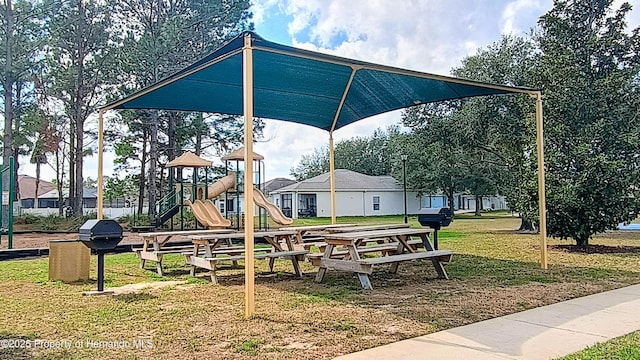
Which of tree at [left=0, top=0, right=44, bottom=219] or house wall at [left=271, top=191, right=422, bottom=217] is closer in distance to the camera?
tree at [left=0, top=0, right=44, bottom=219]

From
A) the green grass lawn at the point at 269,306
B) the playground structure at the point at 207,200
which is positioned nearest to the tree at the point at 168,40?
the playground structure at the point at 207,200

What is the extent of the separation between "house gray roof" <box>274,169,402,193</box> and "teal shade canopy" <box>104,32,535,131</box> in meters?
22.9

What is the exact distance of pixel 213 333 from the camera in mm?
3768

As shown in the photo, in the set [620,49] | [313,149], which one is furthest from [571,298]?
[313,149]

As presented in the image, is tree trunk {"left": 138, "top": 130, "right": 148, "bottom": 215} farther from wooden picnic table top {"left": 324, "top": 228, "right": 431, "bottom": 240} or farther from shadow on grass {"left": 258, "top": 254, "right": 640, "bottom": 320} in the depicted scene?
wooden picnic table top {"left": 324, "top": 228, "right": 431, "bottom": 240}

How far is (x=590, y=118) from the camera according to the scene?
32.5ft

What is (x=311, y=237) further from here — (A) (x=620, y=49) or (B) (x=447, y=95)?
(A) (x=620, y=49)

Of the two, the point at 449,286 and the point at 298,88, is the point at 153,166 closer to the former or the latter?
the point at 298,88

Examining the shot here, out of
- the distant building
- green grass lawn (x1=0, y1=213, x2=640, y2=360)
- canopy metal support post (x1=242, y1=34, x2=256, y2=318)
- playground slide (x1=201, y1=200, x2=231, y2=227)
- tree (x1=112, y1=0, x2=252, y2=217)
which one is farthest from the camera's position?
the distant building

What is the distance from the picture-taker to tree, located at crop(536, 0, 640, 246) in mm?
9500

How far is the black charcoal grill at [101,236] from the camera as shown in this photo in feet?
17.1

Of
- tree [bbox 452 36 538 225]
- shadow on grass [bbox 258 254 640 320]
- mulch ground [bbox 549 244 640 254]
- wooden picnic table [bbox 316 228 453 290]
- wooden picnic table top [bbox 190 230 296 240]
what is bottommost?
mulch ground [bbox 549 244 640 254]

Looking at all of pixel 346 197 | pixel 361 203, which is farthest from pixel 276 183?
pixel 361 203

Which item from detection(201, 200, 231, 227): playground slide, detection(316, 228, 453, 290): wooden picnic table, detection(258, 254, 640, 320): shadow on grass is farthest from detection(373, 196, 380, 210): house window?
detection(316, 228, 453, 290): wooden picnic table
